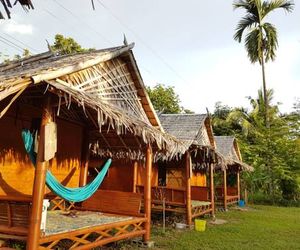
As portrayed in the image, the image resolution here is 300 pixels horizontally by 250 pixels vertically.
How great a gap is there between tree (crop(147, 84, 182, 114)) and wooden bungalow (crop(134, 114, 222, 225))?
398 inches

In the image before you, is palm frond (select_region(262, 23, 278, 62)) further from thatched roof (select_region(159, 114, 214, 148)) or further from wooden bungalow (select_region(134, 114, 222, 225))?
thatched roof (select_region(159, 114, 214, 148))

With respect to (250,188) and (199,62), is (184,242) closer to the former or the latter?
(199,62)

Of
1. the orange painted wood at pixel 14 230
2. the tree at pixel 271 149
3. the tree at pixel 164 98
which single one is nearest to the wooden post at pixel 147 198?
the orange painted wood at pixel 14 230

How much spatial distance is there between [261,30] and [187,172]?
15.4 meters

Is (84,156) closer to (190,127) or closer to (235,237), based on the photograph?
(235,237)

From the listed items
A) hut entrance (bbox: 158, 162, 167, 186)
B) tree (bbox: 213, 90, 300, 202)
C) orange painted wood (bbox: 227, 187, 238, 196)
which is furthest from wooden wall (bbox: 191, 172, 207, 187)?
tree (bbox: 213, 90, 300, 202)

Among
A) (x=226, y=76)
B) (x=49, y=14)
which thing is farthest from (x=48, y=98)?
(x=226, y=76)

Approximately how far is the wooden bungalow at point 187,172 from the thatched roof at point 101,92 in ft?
5.65

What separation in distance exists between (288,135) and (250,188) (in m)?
4.47

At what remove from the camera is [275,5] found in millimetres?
21781

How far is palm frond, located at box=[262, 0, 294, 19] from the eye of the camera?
2181 centimetres

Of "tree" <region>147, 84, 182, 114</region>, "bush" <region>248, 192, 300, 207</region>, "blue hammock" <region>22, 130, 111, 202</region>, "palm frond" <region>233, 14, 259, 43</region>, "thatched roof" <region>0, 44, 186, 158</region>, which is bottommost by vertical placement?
"bush" <region>248, 192, 300, 207</region>

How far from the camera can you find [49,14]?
1078cm

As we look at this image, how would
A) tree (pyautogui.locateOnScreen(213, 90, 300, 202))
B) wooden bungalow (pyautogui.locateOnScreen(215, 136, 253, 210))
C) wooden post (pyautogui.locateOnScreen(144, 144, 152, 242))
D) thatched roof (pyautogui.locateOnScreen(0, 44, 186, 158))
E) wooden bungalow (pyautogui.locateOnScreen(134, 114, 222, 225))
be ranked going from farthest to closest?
tree (pyautogui.locateOnScreen(213, 90, 300, 202))
wooden bungalow (pyautogui.locateOnScreen(215, 136, 253, 210))
wooden bungalow (pyautogui.locateOnScreen(134, 114, 222, 225))
wooden post (pyautogui.locateOnScreen(144, 144, 152, 242))
thatched roof (pyautogui.locateOnScreen(0, 44, 186, 158))
